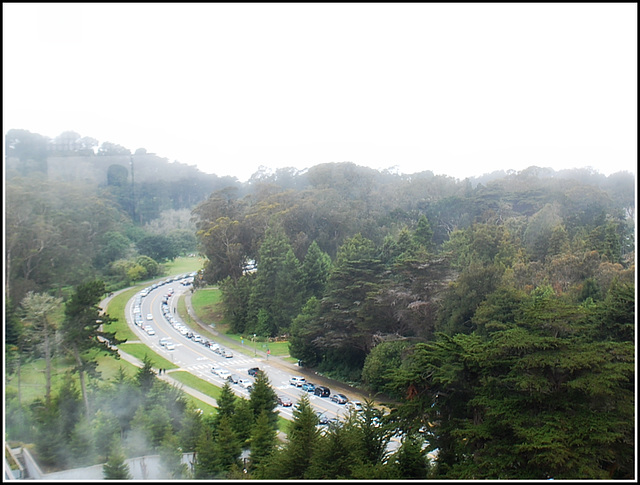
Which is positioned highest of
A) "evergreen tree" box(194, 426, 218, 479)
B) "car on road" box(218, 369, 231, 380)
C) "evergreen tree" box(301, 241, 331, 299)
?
"evergreen tree" box(301, 241, 331, 299)

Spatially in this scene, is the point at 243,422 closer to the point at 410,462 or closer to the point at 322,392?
the point at 410,462

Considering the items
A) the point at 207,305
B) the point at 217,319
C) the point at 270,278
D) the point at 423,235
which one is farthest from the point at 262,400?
the point at 423,235

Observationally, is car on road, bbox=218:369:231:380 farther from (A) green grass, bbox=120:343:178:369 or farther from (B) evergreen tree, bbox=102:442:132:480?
(B) evergreen tree, bbox=102:442:132:480

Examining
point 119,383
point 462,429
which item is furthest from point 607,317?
point 119,383

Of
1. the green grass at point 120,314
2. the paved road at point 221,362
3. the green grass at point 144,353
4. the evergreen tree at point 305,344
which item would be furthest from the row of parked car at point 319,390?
the green grass at point 120,314

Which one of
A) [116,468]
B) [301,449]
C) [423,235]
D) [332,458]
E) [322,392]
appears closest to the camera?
[116,468]

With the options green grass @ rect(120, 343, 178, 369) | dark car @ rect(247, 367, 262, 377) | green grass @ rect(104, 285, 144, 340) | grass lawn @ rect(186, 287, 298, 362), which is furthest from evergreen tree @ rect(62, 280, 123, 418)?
dark car @ rect(247, 367, 262, 377)
